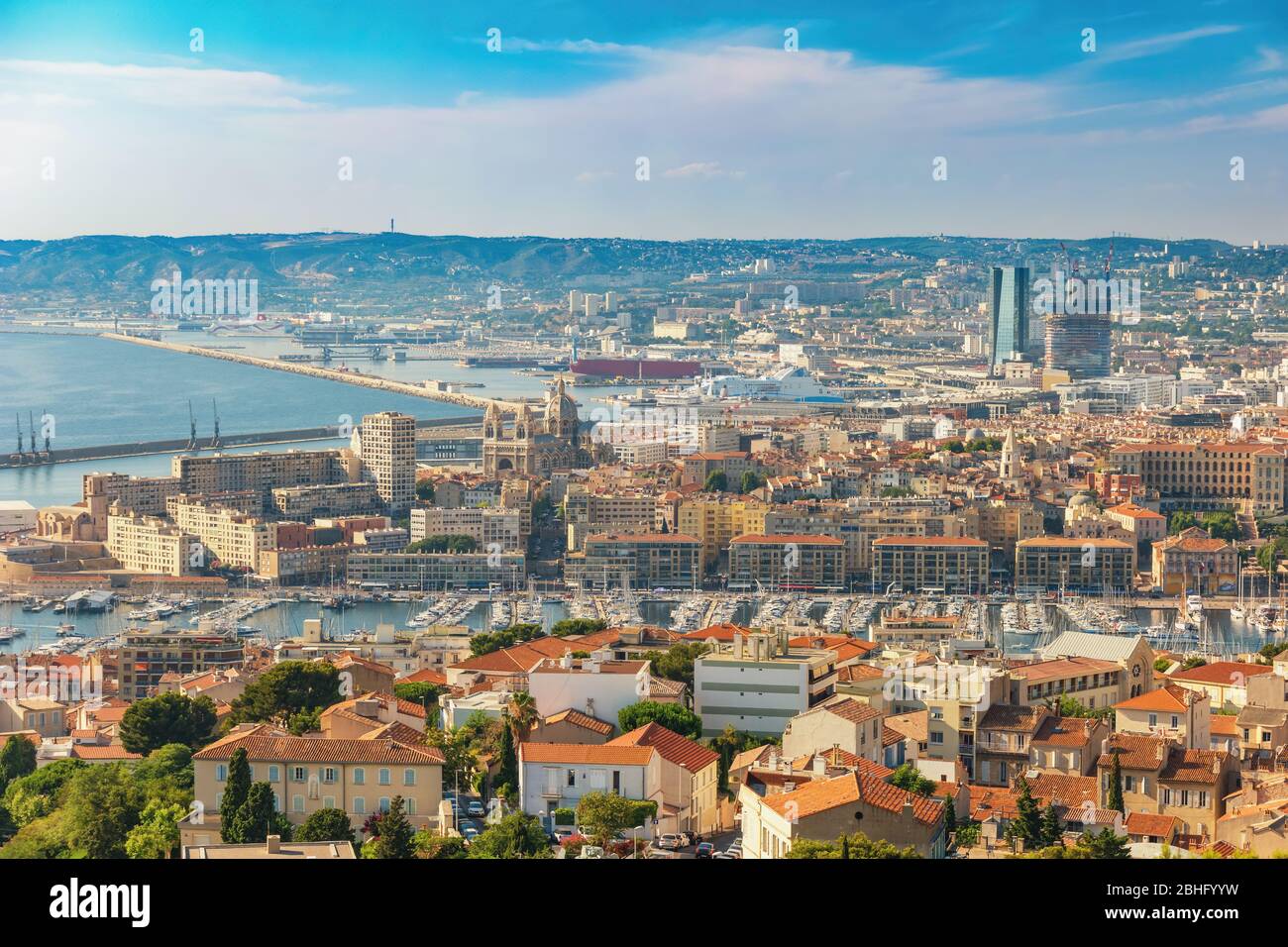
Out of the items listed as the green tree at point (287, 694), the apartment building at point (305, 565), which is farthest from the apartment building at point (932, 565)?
the green tree at point (287, 694)

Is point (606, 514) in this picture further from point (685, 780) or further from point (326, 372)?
point (326, 372)

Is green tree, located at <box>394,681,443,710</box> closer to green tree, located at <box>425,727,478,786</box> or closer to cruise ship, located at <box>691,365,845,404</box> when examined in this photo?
green tree, located at <box>425,727,478,786</box>

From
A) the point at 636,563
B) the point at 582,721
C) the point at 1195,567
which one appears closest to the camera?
the point at 582,721

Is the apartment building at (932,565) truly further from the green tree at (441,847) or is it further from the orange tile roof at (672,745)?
the green tree at (441,847)

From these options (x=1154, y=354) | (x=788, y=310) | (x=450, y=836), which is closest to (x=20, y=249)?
(x=788, y=310)

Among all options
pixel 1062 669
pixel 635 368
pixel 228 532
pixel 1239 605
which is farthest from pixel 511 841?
pixel 635 368
